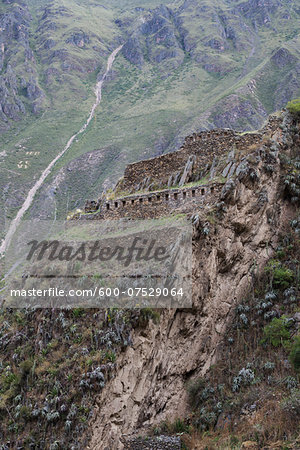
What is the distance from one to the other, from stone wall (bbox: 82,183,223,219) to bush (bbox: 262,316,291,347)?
5767 millimetres

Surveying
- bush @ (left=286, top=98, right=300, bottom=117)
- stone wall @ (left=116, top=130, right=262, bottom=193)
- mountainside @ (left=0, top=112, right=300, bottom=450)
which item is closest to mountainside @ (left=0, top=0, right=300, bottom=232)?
stone wall @ (left=116, top=130, right=262, bottom=193)

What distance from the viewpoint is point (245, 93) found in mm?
70500

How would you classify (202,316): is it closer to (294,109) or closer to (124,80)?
(294,109)

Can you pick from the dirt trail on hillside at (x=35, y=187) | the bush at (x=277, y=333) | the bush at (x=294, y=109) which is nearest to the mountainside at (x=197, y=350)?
the bush at (x=277, y=333)

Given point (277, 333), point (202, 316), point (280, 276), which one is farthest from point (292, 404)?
point (280, 276)

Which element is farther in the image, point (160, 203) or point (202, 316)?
point (160, 203)

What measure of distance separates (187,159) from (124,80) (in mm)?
89152

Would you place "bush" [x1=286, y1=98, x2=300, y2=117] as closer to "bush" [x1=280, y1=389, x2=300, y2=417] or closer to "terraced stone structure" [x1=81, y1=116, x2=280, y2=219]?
"terraced stone structure" [x1=81, y1=116, x2=280, y2=219]

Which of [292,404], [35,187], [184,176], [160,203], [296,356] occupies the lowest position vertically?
[35,187]

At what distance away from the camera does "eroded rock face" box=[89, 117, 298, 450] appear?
14.2 m

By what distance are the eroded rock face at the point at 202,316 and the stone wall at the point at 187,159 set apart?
48.7 inches

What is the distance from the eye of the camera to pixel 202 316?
17.2m

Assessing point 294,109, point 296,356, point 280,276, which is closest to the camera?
point 296,356

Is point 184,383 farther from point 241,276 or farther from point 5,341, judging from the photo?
point 5,341
